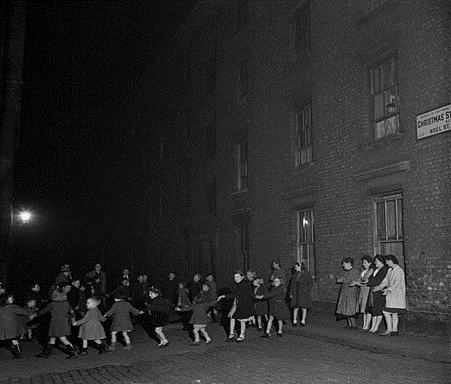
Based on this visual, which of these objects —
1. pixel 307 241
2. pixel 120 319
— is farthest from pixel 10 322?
pixel 307 241

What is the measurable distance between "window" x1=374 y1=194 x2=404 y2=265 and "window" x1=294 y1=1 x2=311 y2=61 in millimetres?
6099

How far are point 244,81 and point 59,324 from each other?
43.2ft

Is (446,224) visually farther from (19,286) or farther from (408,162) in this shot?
(19,286)

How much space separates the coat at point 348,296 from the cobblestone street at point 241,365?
1.24m

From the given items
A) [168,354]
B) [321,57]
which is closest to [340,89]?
[321,57]

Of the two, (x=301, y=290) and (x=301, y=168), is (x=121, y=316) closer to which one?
(x=301, y=290)

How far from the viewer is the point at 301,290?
13.8 m

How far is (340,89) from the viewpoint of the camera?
14.7m

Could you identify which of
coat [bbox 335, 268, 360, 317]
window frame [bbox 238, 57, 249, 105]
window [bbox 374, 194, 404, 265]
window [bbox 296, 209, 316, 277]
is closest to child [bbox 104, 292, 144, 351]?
coat [bbox 335, 268, 360, 317]

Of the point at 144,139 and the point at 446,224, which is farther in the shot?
the point at 144,139

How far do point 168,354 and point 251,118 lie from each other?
11.3 meters

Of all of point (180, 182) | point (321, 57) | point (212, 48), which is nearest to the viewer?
point (321, 57)

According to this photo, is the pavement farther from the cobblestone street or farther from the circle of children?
the circle of children

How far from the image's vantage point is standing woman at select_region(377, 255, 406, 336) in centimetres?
1138
